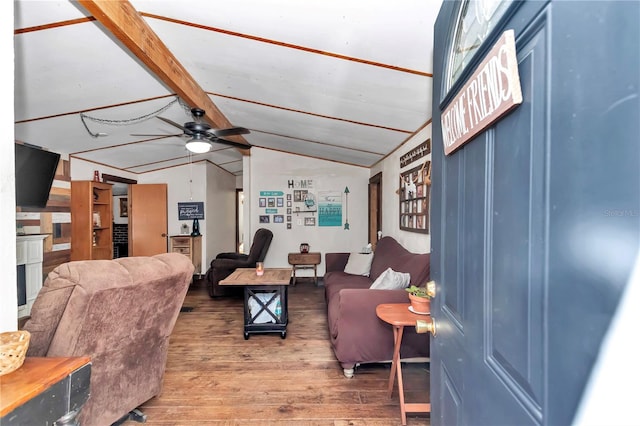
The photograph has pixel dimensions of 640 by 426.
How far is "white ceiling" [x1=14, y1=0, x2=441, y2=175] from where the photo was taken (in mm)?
1624

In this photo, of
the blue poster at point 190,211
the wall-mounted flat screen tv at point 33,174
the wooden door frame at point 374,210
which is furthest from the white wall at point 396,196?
the wall-mounted flat screen tv at point 33,174

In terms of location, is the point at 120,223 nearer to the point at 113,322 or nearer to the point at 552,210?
the point at 113,322

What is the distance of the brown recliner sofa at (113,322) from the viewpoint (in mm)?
1297

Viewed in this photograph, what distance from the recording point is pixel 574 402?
39cm

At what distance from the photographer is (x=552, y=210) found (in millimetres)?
434

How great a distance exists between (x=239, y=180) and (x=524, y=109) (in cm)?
837

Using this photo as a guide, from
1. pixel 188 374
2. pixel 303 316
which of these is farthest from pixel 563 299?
pixel 303 316

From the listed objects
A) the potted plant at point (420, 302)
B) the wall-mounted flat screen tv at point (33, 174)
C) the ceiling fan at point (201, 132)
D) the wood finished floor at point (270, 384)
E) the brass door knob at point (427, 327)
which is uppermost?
the ceiling fan at point (201, 132)

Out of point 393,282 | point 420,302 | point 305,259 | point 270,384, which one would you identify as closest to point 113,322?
point 270,384

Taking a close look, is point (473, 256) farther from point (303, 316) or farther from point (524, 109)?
point (303, 316)

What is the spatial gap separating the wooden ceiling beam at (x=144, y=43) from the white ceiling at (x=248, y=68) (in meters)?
0.07

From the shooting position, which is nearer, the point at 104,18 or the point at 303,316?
the point at 104,18

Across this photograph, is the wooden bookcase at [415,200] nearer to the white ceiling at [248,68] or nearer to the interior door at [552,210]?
the white ceiling at [248,68]

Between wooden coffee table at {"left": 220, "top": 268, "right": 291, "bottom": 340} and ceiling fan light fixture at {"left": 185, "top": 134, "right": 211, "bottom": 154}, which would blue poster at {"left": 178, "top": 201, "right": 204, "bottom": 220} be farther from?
wooden coffee table at {"left": 220, "top": 268, "right": 291, "bottom": 340}
